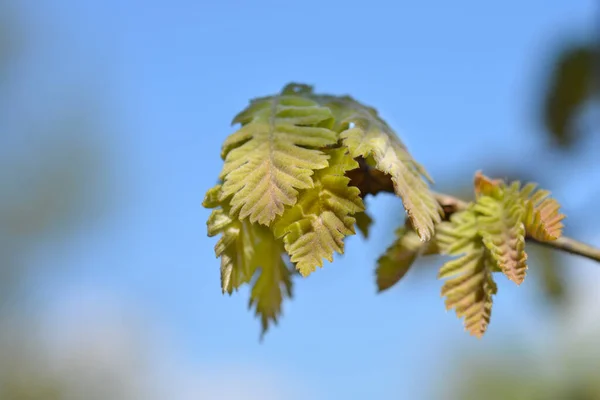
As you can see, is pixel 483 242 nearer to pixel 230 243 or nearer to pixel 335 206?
pixel 335 206

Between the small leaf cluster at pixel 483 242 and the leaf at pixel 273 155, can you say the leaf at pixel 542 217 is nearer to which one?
the small leaf cluster at pixel 483 242

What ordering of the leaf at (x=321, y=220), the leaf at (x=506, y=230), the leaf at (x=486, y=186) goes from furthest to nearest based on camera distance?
the leaf at (x=486, y=186) < the leaf at (x=506, y=230) < the leaf at (x=321, y=220)

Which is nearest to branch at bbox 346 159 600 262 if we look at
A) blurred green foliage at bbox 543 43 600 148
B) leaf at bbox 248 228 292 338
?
leaf at bbox 248 228 292 338

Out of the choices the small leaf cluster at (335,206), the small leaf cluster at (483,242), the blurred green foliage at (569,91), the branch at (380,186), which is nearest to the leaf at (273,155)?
the small leaf cluster at (335,206)

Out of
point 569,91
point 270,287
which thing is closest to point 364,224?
point 270,287

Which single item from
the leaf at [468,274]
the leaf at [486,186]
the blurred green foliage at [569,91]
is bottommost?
the leaf at [468,274]

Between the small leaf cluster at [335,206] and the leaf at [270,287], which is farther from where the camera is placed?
the leaf at [270,287]

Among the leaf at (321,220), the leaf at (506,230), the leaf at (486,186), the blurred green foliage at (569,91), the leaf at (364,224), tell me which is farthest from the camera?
the blurred green foliage at (569,91)

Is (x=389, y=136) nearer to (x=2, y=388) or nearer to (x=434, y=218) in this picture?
(x=434, y=218)
